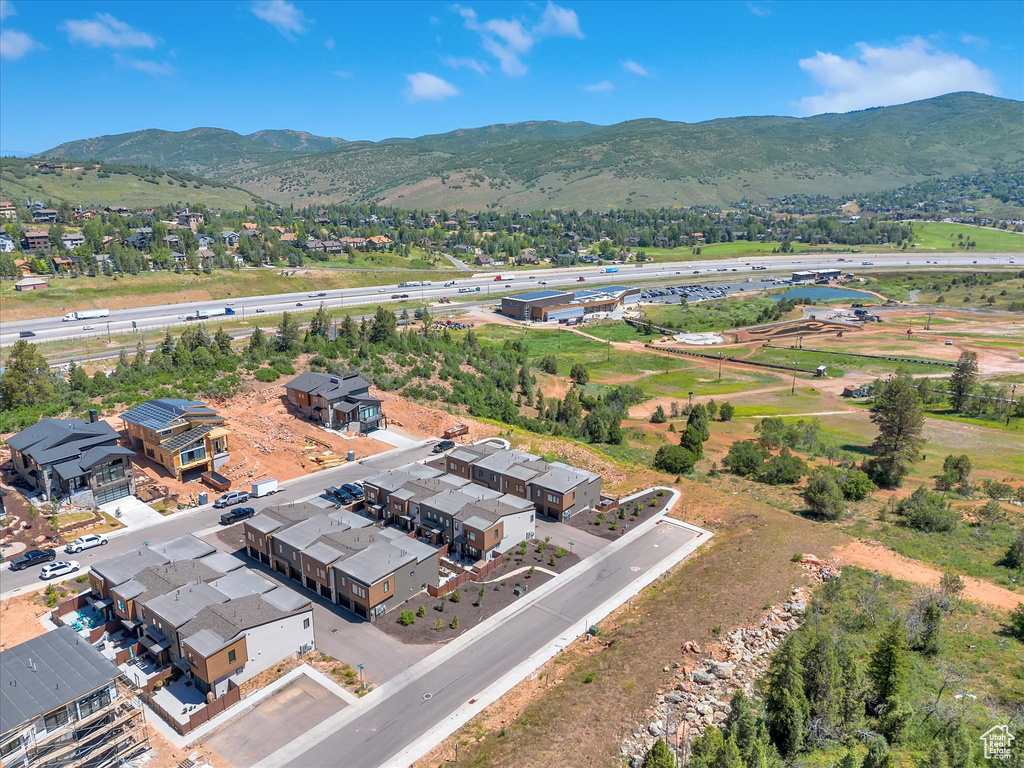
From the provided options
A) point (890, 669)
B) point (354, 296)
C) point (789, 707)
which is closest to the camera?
point (789, 707)

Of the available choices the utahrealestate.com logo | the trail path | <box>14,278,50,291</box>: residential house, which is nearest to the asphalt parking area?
the utahrealestate.com logo

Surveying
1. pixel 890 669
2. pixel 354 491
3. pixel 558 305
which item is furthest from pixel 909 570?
pixel 558 305

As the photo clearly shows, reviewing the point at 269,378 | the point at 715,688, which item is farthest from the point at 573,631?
the point at 269,378

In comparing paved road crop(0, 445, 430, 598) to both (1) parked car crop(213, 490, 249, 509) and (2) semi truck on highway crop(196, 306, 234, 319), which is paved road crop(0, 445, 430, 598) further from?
(2) semi truck on highway crop(196, 306, 234, 319)

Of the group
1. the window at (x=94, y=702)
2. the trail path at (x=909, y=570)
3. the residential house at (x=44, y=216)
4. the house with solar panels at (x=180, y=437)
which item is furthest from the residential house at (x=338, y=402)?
the residential house at (x=44, y=216)

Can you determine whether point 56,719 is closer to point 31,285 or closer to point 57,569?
point 57,569

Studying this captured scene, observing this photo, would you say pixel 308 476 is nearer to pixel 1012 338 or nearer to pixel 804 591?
pixel 804 591

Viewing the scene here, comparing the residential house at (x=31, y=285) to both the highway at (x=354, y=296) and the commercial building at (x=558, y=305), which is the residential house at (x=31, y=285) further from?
the commercial building at (x=558, y=305)
